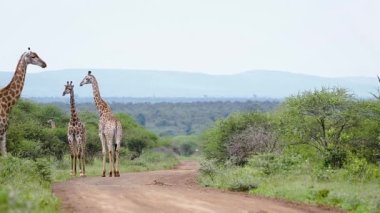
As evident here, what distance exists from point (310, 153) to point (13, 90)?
29.5ft

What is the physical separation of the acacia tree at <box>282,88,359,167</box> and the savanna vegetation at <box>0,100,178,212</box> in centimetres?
721

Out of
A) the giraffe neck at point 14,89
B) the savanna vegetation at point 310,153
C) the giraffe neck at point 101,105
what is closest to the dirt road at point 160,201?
the savanna vegetation at point 310,153

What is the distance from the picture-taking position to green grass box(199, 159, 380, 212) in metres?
14.6

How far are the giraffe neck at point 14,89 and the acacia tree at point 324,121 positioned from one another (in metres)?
8.13

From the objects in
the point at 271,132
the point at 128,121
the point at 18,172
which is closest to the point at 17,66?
the point at 18,172

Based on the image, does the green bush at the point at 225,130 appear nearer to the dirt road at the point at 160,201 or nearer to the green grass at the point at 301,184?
the green grass at the point at 301,184

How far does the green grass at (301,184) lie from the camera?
14.6 meters

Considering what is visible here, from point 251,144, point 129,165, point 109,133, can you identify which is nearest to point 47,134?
point 129,165

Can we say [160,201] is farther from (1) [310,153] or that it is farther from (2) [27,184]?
(1) [310,153]

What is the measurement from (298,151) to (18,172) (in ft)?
30.9

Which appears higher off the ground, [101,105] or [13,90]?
[13,90]

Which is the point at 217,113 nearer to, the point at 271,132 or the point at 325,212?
the point at 271,132

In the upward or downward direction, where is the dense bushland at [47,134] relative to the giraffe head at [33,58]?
downward

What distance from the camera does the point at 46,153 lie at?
33.4 meters
